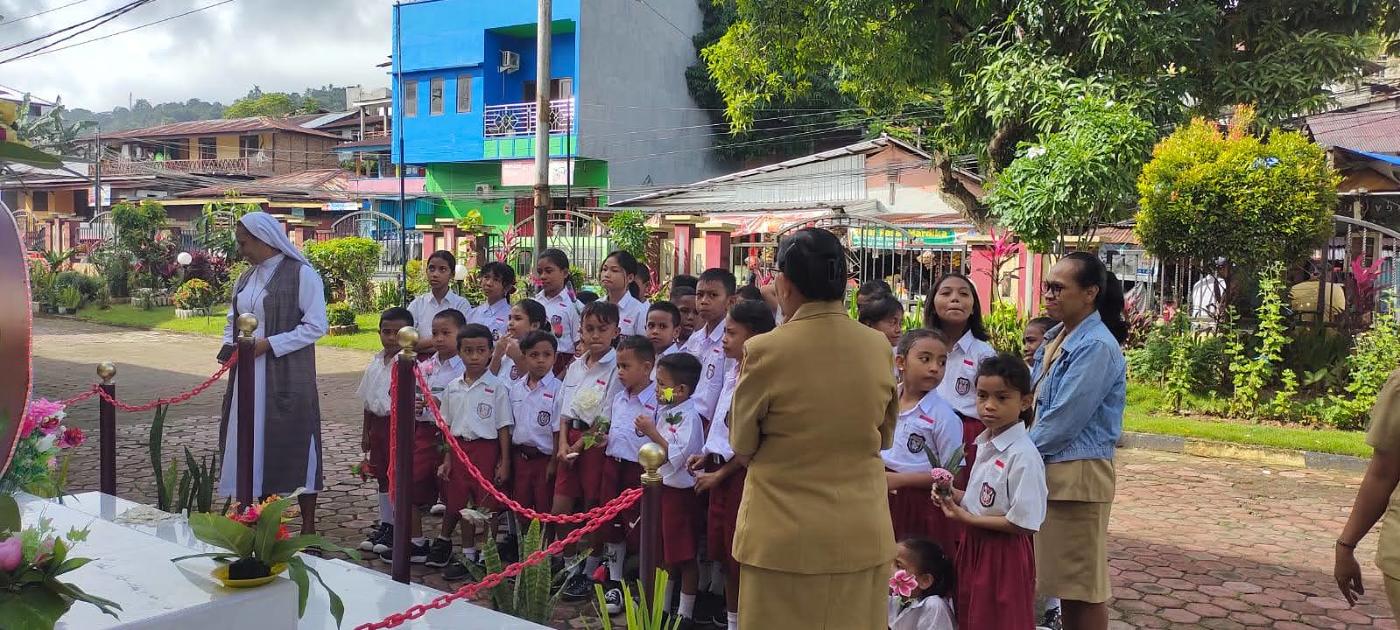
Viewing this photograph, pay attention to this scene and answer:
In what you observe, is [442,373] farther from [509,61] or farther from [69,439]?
[509,61]

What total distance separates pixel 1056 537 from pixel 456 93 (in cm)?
2763

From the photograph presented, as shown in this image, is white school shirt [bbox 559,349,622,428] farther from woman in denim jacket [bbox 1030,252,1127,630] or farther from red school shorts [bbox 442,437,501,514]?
woman in denim jacket [bbox 1030,252,1127,630]

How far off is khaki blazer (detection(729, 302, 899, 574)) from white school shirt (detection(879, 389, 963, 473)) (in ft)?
4.21

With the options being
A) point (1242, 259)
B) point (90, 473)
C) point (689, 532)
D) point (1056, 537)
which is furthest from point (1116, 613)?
point (90, 473)

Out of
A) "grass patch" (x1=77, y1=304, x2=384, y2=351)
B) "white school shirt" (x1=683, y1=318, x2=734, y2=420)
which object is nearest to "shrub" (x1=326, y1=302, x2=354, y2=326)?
"grass patch" (x1=77, y1=304, x2=384, y2=351)

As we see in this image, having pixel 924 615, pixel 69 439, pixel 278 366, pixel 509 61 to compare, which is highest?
pixel 509 61

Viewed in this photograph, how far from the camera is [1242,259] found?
10.1 m

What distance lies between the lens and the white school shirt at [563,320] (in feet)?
22.3

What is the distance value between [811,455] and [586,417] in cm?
245

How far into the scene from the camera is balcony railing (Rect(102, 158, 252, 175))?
38688mm

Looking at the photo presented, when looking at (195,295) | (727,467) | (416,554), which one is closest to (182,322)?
(195,295)

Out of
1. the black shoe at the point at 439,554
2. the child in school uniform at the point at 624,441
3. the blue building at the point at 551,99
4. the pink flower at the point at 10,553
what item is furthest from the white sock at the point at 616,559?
the blue building at the point at 551,99

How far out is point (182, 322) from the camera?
20172mm

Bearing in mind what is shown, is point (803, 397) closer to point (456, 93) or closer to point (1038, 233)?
point (1038, 233)
